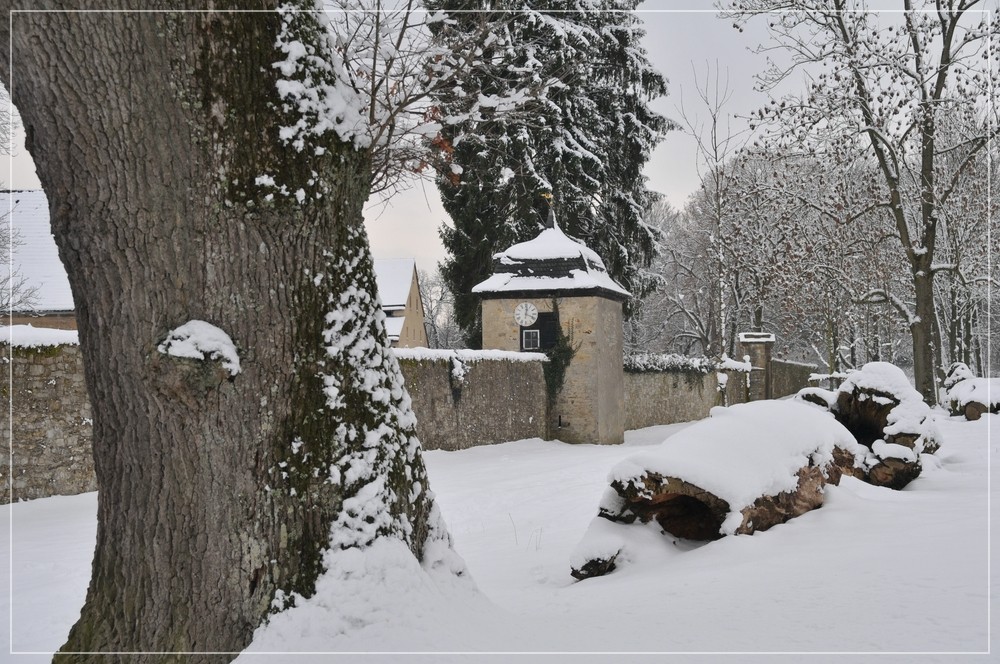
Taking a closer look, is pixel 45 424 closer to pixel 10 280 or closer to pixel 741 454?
pixel 741 454

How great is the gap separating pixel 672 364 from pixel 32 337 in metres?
21.2

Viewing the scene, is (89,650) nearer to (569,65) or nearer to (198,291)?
(198,291)

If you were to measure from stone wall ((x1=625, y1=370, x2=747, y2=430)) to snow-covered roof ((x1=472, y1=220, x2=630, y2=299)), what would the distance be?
4433 mm

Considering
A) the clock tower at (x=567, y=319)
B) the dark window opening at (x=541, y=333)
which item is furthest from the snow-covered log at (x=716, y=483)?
the dark window opening at (x=541, y=333)

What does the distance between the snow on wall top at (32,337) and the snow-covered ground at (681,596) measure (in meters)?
2.77

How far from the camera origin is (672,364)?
26359mm

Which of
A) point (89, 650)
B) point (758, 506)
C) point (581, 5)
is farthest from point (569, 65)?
point (581, 5)

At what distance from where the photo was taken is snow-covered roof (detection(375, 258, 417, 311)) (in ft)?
108

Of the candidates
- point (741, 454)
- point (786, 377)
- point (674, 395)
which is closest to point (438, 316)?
point (786, 377)

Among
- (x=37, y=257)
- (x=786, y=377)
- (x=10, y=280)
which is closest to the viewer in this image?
(x=10, y=280)

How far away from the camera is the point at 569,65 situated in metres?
5.81

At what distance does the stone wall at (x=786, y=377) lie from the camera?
112ft

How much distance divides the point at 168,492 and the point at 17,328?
733 centimetres

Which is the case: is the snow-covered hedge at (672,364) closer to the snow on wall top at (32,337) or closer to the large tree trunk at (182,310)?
the snow on wall top at (32,337)
